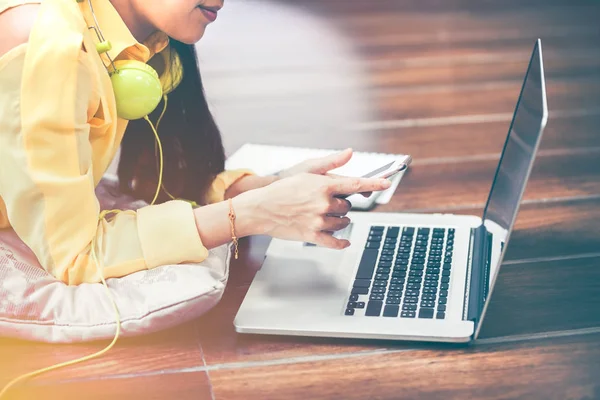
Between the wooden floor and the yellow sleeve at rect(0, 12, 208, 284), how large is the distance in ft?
0.34

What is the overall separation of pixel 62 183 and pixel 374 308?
0.40 meters

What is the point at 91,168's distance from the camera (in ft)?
3.62

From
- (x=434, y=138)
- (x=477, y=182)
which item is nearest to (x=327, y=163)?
(x=477, y=182)

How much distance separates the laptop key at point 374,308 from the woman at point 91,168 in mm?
83

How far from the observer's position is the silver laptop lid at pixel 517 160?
1.00 meters

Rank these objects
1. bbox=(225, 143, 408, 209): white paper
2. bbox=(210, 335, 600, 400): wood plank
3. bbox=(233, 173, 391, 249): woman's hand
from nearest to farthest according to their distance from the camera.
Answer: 1. bbox=(210, 335, 600, 400): wood plank
2. bbox=(233, 173, 391, 249): woman's hand
3. bbox=(225, 143, 408, 209): white paper

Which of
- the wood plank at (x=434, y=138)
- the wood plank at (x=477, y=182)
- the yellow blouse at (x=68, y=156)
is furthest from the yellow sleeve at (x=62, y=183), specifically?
the wood plank at (x=434, y=138)

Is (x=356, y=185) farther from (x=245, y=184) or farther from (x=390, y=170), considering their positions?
(x=245, y=184)

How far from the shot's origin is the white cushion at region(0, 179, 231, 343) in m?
1.09

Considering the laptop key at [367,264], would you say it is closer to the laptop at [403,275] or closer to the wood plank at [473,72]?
the laptop at [403,275]

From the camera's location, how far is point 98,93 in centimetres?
111

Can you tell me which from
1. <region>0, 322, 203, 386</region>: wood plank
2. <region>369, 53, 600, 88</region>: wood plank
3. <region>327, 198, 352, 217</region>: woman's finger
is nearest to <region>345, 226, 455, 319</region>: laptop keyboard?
<region>327, 198, 352, 217</region>: woman's finger

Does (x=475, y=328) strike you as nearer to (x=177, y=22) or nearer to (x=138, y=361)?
(x=138, y=361)

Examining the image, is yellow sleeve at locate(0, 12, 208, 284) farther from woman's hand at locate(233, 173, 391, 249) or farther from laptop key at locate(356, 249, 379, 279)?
laptop key at locate(356, 249, 379, 279)
